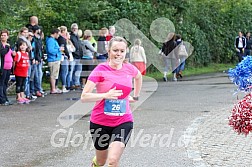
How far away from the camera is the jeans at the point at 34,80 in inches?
636

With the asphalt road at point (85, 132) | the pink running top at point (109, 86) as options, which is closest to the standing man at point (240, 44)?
the asphalt road at point (85, 132)

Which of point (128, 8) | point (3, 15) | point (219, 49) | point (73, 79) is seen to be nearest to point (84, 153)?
point (73, 79)

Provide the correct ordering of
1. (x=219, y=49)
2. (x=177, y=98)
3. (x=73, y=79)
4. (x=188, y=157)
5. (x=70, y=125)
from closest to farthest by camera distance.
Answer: (x=188, y=157)
(x=70, y=125)
(x=177, y=98)
(x=73, y=79)
(x=219, y=49)

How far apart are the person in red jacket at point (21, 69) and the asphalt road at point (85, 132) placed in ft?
1.25

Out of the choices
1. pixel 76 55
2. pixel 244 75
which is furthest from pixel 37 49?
pixel 244 75

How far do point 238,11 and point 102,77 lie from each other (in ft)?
96.4

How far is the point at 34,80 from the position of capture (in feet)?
53.7

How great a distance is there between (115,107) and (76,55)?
481 inches

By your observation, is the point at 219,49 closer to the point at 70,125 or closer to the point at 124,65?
the point at 70,125

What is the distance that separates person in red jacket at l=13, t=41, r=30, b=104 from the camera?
15000mm

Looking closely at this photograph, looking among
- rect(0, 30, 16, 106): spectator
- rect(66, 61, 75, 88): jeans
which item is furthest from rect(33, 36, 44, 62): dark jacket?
rect(66, 61, 75, 88): jeans

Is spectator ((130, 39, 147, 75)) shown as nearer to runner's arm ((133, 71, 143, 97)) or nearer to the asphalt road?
the asphalt road

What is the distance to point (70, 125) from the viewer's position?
11727 mm

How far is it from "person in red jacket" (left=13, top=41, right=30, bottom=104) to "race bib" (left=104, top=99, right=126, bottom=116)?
8.71m
